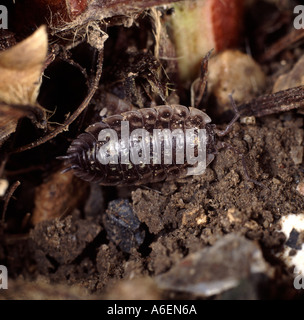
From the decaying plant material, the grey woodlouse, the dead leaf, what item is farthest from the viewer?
the grey woodlouse

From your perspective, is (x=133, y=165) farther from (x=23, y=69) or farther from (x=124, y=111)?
(x=23, y=69)

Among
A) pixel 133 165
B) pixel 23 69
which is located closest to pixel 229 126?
pixel 133 165

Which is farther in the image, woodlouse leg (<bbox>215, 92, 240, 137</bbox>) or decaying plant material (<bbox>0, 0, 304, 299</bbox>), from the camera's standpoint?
woodlouse leg (<bbox>215, 92, 240, 137</bbox>)

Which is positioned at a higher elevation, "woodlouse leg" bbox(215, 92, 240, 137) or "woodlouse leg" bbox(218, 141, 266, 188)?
"woodlouse leg" bbox(215, 92, 240, 137)

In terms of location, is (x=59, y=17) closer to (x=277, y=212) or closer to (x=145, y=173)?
(x=145, y=173)

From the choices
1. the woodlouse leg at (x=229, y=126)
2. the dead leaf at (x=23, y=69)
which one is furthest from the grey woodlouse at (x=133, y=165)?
the dead leaf at (x=23, y=69)

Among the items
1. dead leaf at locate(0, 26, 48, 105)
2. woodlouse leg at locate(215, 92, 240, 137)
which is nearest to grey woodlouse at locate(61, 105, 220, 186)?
woodlouse leg at locate(215, 92, 240, 137)

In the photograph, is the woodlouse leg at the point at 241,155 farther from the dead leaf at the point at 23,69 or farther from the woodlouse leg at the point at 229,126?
the dead leaf at the point at 23,69

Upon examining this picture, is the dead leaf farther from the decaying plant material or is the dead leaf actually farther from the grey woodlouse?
the grey woodlouse
